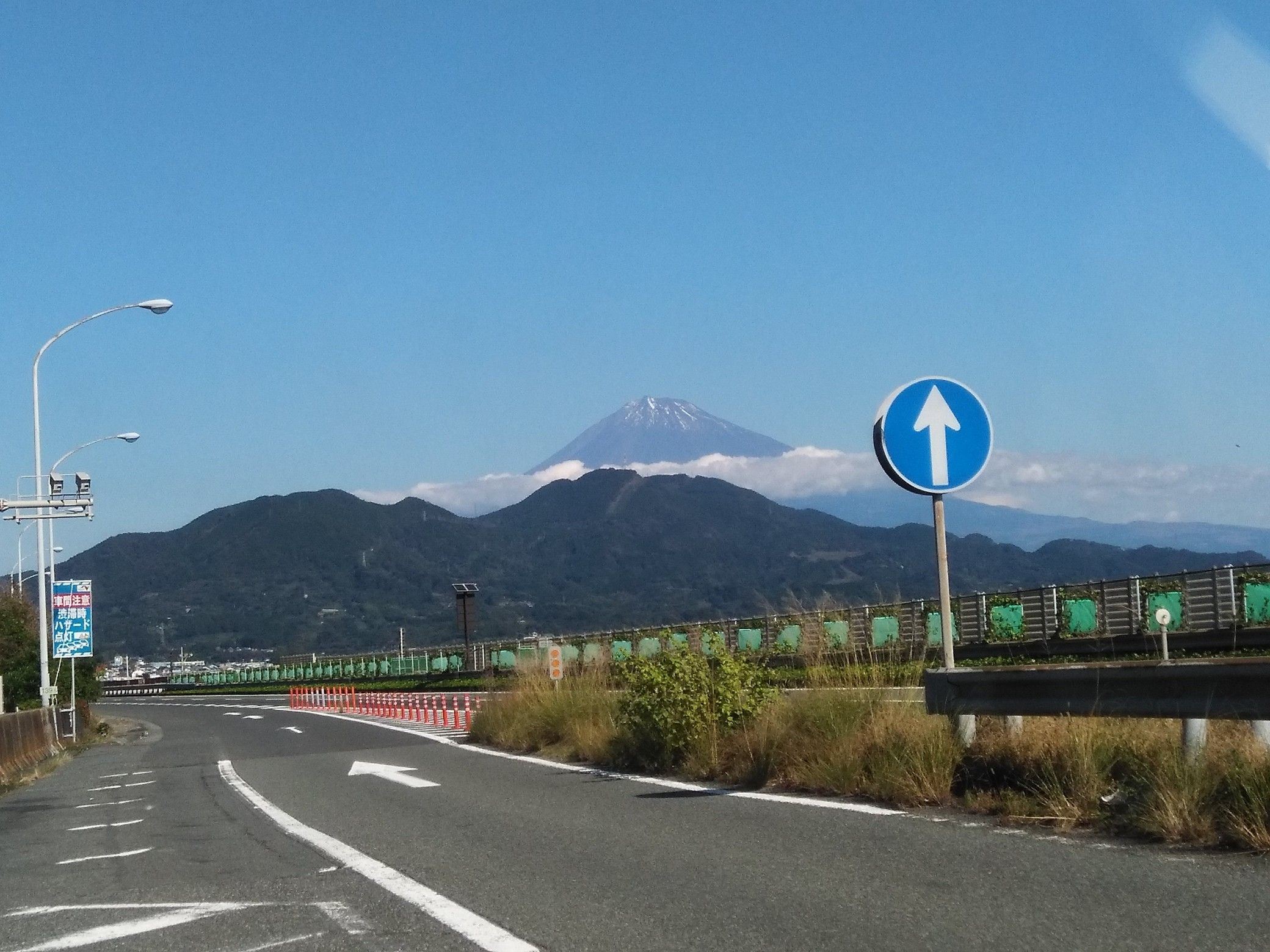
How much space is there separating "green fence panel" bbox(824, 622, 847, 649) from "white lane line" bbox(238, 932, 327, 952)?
20.5ft

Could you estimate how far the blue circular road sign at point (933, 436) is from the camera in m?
10.1

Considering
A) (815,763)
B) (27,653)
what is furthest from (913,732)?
(27,653)

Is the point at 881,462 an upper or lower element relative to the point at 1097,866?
upper

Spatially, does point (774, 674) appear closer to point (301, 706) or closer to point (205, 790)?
point (205, 790)

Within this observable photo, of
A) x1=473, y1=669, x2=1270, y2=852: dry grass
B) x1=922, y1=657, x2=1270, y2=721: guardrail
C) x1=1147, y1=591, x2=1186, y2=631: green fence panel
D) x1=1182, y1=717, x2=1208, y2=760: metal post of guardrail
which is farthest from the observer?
x1=1147, y1=591, x2=1186, y2=631: green fence panel

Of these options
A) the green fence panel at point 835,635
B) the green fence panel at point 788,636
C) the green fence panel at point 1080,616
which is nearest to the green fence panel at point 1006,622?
the green fence panel at point 1080,616

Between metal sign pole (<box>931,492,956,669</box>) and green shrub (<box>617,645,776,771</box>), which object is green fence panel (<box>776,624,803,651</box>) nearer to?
green shrub (<box>617,645,776,771</box>)

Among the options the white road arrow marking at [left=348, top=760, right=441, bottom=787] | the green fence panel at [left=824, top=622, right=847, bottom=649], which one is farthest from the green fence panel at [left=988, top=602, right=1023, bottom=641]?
the green fence panel at [left=824, top=622, right=847, bottom=649]

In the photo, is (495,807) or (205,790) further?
(205,790)

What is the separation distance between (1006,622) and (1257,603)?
7.53 metres

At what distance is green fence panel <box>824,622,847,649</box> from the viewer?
12.1 meters

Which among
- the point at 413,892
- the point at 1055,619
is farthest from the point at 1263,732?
the point at 1055,619

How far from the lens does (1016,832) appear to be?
8.04m

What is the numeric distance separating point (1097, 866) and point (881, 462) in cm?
382
